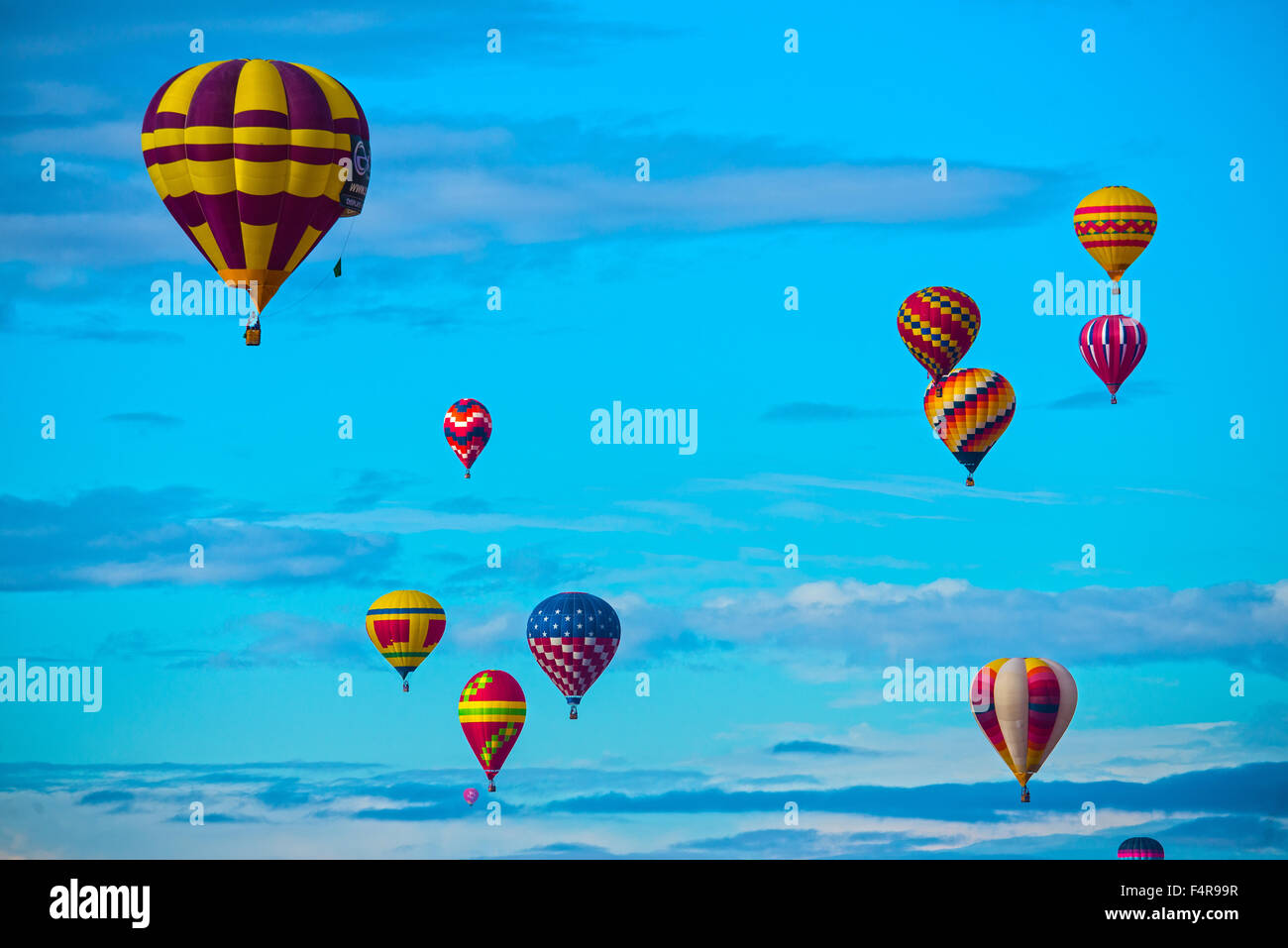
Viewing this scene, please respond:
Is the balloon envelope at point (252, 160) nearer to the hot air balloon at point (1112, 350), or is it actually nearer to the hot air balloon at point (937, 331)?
the hot air balloon at point (937, 331)

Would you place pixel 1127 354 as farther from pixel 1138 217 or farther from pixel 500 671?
pixel 500 671

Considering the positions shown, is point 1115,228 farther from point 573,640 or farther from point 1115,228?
point 573,640

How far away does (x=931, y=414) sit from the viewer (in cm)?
6381

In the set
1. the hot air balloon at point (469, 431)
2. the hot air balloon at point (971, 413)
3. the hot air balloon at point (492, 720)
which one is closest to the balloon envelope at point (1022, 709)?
the hot air balloon at point (971, 413)

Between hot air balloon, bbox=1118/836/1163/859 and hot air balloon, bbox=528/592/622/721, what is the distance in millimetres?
14498

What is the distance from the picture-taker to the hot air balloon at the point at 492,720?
66188mm

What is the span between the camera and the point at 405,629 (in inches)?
2598

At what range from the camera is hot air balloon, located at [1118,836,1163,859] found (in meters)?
63.0

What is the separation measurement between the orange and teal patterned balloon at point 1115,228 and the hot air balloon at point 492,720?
19912 mm

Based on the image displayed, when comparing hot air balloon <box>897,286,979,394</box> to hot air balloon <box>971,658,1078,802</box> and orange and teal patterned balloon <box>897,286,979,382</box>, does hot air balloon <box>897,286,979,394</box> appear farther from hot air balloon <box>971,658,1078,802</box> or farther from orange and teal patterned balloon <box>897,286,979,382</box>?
hot air balloon <box>971,658,1078,802</box>
